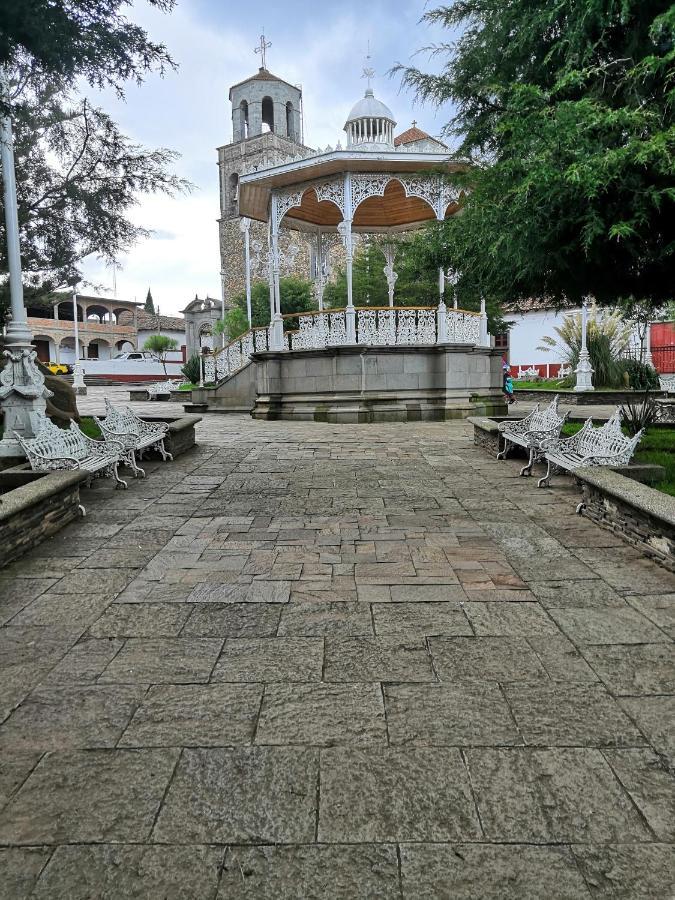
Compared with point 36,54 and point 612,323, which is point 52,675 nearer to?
point 36,54

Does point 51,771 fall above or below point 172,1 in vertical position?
below

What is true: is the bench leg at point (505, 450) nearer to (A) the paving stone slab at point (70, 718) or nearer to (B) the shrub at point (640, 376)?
(A) the paving stone slab at point (70, 718)

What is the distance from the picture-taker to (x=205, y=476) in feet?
25.9

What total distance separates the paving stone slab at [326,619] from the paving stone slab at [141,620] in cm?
57

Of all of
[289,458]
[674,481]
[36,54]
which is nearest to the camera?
[36,54]

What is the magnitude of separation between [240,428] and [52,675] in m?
10.9

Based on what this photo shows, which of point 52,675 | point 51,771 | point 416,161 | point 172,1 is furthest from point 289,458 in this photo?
point 416,161

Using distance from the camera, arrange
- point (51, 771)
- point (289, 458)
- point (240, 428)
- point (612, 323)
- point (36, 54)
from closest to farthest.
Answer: point (51, 771) < point (36, 54) < point (289, 458) < point (240, 428) < point (612, 323)

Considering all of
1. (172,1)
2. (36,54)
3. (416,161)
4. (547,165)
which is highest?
(416,161)

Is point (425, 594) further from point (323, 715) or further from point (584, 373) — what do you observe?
point (584, 373)

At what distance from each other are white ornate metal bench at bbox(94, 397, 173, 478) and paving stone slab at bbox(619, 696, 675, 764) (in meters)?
6.38

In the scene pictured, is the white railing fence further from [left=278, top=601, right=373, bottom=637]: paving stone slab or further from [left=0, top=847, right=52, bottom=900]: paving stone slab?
[left=0, top=847, right=52, bottom=900]: paving stone slab

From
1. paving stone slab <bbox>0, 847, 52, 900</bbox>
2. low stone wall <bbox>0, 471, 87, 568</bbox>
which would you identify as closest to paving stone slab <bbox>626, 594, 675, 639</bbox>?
paving stone slab <bbox>0, 847, 52, 900</bbox>

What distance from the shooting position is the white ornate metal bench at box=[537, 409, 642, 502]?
593 cm
